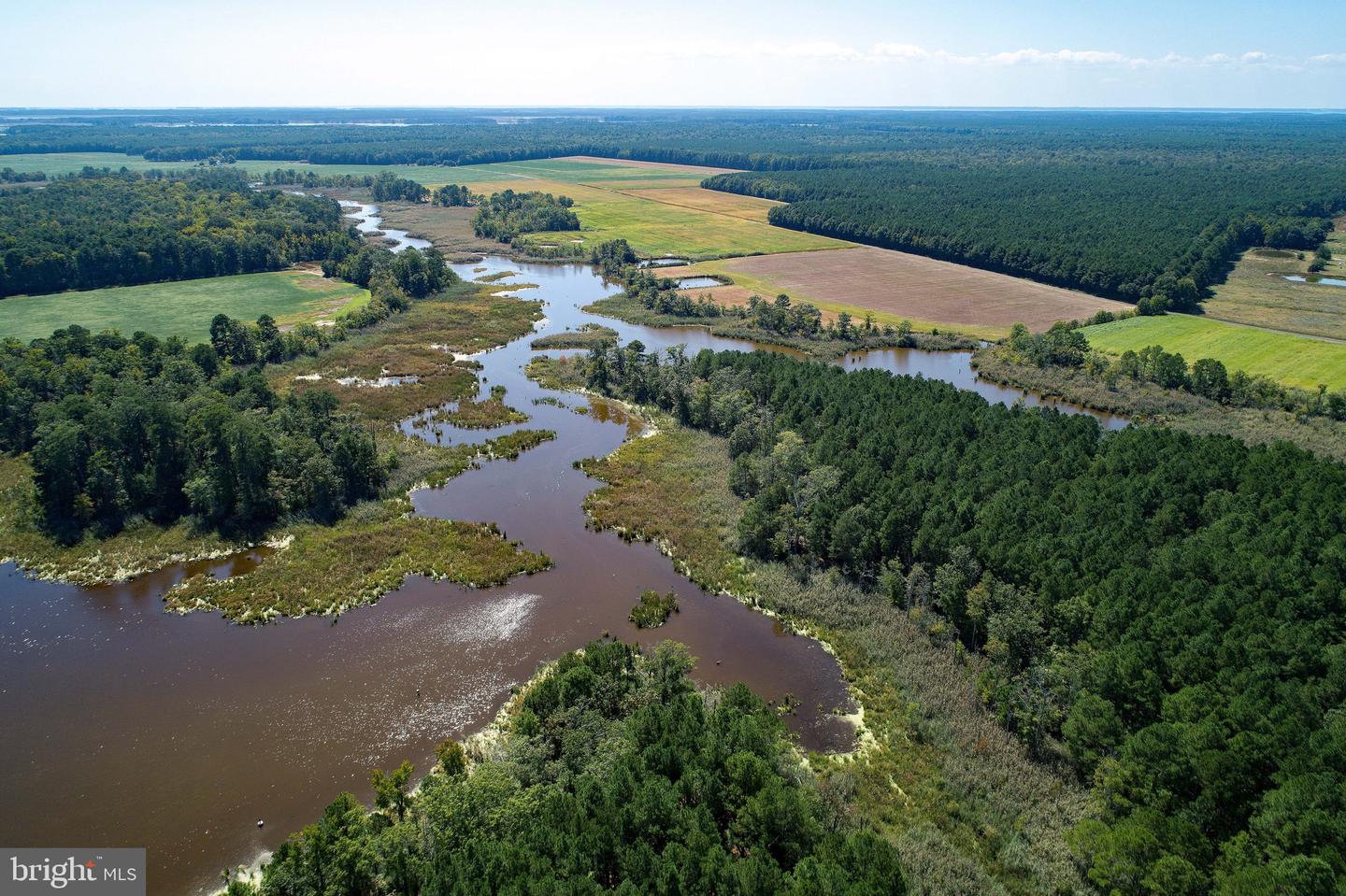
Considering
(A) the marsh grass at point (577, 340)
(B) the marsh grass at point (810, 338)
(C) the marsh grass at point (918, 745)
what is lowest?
(C) the marsh grass at point (918, 745)

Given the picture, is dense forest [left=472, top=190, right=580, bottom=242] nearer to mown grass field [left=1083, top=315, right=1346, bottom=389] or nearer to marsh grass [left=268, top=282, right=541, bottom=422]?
marsh grass [left=268, top=282, right=541, bottom=422]

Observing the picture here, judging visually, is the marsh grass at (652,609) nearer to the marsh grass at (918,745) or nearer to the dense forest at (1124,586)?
the marsh grass at (918,745)

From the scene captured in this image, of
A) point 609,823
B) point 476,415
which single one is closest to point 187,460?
point 476,415

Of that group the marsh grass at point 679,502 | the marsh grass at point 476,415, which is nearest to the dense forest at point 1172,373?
the marsh grass at point 679,502

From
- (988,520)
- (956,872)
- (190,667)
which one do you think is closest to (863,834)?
(956,872)
